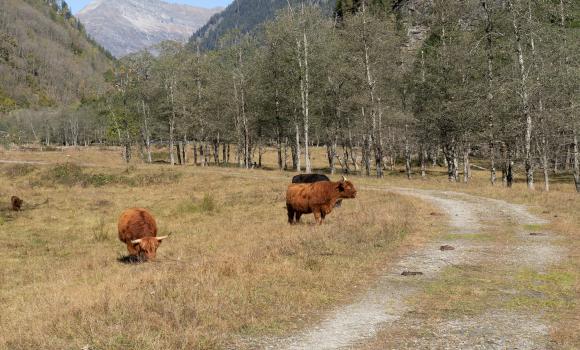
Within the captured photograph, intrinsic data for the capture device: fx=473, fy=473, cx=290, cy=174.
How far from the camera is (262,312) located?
847cm

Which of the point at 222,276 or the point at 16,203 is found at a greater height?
the point at 16,203

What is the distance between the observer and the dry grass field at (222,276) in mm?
7605

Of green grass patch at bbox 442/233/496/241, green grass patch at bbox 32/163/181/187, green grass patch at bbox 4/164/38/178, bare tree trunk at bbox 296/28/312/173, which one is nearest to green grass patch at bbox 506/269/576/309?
green grass patch at bbox 442/233/496/241

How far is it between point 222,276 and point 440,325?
503 centimetres

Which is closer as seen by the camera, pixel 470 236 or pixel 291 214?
pixel 470 236

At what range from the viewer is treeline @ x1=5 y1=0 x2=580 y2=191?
110ft

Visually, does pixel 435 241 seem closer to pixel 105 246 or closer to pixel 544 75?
pixel 105 246

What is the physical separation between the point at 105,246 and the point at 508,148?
31.4 meters

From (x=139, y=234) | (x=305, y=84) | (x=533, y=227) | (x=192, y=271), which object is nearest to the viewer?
(x=192, y=271)

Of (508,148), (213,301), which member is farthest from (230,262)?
(508,148)

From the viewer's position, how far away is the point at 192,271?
1143 centimetres

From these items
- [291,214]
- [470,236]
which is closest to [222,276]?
[470,236]

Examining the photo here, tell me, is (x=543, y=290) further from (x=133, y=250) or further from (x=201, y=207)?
(x=201, y=207)

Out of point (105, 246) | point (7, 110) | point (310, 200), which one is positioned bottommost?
point (105, 246)
